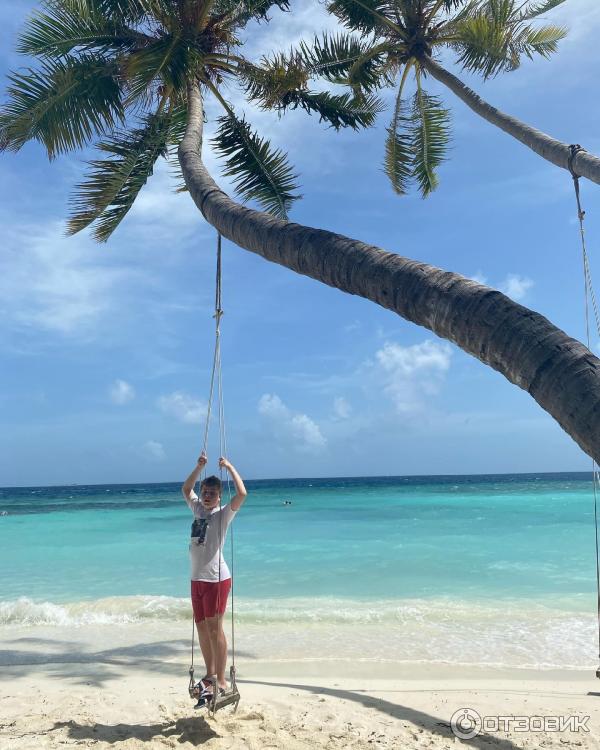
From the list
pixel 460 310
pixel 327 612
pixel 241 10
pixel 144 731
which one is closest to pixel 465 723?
pixel 144 731

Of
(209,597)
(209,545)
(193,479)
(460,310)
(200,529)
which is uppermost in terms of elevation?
(460,310)

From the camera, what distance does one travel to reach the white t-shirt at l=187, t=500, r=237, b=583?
4.45m

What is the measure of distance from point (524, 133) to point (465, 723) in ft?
21.6

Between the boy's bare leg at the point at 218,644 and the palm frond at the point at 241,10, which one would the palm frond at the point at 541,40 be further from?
the boy's bare leg at the point at 218,644

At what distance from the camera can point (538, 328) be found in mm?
2400

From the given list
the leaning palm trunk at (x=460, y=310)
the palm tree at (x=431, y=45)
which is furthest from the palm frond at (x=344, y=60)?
the leaning palm trunk at (x=460, y=310)

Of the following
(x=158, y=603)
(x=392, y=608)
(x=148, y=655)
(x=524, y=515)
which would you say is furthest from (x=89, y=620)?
(x=524, y=515)

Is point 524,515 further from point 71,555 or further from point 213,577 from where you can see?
point 213,577

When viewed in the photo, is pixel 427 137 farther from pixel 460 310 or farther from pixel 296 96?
pixel 460 310

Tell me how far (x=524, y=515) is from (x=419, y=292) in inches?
1092

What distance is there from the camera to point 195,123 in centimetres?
704

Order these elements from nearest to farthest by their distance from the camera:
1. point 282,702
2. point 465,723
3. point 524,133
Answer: point 465,723 < point 282,702 < point 524,133

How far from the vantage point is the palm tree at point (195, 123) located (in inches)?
125

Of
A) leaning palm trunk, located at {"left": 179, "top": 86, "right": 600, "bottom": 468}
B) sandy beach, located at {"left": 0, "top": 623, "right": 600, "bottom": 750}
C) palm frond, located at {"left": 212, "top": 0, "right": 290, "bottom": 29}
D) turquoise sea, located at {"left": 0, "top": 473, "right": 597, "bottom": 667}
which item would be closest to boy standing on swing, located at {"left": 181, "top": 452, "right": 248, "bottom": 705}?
sandy beach, located at {"left": 0, "top": 623, "right": 600, "bottom": 750}
